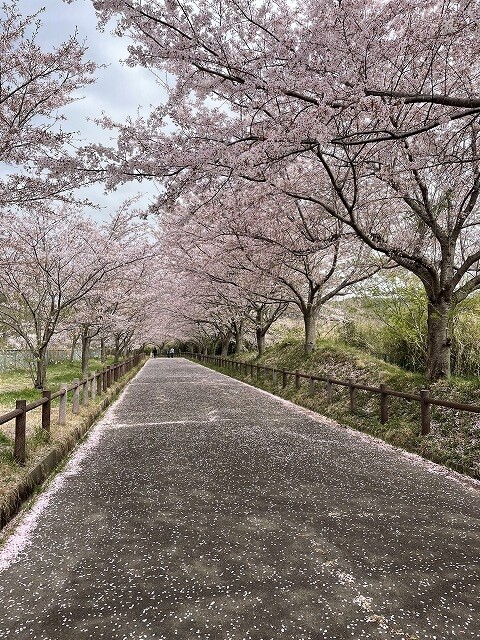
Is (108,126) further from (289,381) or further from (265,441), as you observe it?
(289,381)

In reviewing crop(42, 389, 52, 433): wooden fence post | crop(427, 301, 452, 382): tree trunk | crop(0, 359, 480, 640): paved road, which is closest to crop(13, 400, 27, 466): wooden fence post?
crop(0, 359, 480, 640): paved road

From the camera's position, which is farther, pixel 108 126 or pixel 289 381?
pixel 289 381

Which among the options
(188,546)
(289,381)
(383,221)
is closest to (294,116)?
(188,546)

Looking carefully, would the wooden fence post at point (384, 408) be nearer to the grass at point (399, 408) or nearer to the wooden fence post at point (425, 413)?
the grass at point (399, 408)

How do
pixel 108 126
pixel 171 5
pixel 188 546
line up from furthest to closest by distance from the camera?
pixel 108 126, pixel 171 5, pixel 188 546

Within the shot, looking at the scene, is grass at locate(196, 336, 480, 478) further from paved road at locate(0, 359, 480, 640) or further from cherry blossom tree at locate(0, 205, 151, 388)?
cherry blossom tree at locate(0, 205, 151, 388)

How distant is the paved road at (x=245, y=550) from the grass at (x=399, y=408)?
2.19ft

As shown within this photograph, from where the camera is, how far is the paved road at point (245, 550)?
3232mm

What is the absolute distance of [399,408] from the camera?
10484 millimetres

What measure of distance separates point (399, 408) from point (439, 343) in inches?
69.7

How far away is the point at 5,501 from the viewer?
5.20 meters

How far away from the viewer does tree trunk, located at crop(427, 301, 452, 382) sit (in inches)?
401

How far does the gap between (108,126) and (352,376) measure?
1026cm

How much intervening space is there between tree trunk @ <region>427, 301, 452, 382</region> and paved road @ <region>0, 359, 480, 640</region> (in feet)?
9.92
